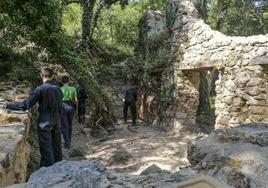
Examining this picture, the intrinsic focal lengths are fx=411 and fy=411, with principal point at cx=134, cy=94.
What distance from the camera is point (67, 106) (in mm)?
7520

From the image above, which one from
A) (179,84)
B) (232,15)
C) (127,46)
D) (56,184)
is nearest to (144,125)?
Answer: (179,84)

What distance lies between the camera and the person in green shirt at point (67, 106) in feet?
24.3

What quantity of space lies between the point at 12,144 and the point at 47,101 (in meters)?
0.96

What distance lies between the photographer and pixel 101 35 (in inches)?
661

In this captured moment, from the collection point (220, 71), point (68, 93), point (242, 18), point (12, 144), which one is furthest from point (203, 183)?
point (242, 18)

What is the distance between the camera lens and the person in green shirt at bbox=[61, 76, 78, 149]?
741 cm

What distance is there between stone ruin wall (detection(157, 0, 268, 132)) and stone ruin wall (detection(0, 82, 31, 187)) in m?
4.80

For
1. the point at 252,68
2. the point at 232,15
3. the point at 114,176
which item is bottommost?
the point at 114,176

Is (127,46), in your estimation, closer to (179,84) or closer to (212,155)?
(179,84)

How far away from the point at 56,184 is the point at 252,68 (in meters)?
7.06

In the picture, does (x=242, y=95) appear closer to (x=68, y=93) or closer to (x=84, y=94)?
(x=68, y=93)

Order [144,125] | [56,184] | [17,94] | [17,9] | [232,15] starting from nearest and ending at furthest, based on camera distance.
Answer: [56,184] → [17,94] → [17,9] → [144,125] → [232,15]

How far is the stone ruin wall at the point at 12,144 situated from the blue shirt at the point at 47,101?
293 mm

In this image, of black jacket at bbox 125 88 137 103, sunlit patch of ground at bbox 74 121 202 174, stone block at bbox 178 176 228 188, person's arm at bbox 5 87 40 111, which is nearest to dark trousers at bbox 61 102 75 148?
sunlit patch of ground at bbox 74 121 202 174
